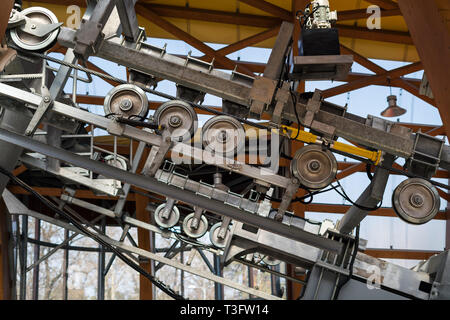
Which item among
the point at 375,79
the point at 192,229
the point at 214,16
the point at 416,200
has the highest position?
the point at 214,16

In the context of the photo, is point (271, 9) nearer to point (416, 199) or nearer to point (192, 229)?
point (192, 229)

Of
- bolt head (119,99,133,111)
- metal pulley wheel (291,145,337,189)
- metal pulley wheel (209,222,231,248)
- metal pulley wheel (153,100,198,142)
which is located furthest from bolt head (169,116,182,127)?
metal pulley wheel (209,222,231,248)

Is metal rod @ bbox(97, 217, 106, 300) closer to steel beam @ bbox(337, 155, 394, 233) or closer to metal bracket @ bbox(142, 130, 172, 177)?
metal bracket @ bbox(142, 130, 172, 177)

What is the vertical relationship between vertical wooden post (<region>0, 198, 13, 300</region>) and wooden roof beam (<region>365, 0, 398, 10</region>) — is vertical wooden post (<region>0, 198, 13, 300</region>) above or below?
below

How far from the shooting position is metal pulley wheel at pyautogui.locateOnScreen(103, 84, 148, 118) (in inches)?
274

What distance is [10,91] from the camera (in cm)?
699

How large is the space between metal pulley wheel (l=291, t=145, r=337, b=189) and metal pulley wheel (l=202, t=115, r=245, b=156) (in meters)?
0.74

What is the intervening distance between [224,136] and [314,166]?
43.7 inches

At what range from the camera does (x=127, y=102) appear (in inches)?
274

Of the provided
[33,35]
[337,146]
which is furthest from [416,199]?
[33,35]

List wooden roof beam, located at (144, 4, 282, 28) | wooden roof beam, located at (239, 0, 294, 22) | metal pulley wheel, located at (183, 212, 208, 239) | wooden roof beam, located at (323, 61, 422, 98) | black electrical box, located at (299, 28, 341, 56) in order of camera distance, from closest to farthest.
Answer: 1. black electrical box, located at (299, 28, 341, 56)
2. metal pulley wheel, located at (183, 212, 208, 239)
3. wooden roof beam, located at (239, 0, 294, 22)
4. wooden roof beam, located at (144, 4, 282, 28)
5. wooden roof beam, located at (323, 61, 422, 98)

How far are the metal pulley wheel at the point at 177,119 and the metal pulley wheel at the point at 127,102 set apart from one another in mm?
297

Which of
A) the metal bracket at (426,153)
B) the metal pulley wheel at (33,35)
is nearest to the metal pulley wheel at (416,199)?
the metal bracket at (426,153)
